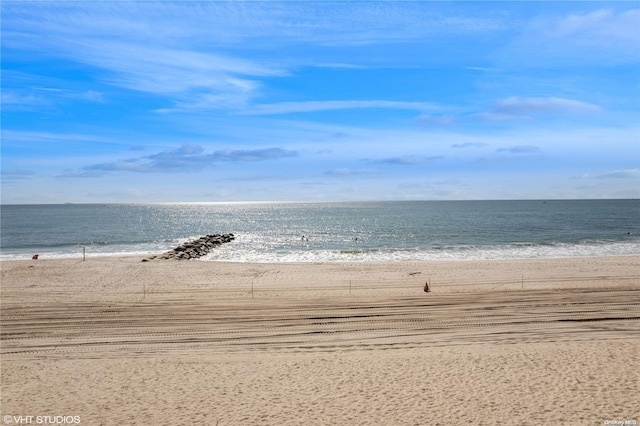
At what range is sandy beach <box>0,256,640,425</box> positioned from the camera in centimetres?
955

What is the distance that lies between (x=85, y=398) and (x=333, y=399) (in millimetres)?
6235

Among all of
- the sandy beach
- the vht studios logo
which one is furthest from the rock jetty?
the vht studios logo

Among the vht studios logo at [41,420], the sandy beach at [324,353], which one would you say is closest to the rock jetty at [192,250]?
the sandy beach at [324,353]

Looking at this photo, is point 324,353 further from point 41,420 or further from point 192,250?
point 192,250

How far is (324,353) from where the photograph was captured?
42.8ft

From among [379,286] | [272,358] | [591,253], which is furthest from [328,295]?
[591,253]

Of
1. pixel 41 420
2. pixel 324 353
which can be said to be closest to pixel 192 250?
pixel 324 353

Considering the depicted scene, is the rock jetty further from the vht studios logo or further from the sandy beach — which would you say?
the vht studios logo

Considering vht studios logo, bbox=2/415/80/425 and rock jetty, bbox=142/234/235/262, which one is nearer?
vht studios logo, bbox=2/415/80/425

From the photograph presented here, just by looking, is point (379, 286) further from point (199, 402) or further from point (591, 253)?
point (591, 253)

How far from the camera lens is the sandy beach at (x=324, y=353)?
9.55 metres

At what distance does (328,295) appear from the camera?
21.0m

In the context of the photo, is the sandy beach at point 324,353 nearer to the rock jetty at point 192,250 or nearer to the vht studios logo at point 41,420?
the vht studios logo at point 41,420

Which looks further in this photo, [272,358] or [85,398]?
[272,358]
